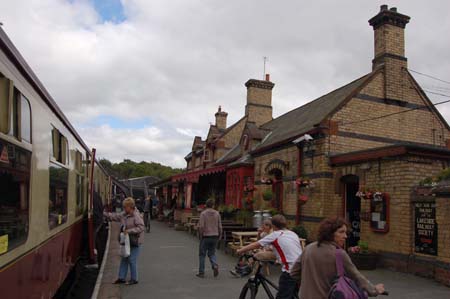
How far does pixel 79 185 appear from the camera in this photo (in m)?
7.84

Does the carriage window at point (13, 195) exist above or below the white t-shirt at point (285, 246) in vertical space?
above

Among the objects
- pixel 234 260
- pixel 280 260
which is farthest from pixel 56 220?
pixel 234 260

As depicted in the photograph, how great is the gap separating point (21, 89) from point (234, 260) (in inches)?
320

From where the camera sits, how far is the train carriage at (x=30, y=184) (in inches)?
116

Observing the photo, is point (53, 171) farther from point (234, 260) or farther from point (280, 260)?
point (234, 260)

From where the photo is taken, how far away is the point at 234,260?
10.6 metres

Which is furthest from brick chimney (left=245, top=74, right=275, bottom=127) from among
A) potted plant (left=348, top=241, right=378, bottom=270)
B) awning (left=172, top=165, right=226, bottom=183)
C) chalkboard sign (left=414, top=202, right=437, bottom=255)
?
chalkboard sign (left=414, top=202, right=437, bottom=255)

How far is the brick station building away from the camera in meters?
9.28

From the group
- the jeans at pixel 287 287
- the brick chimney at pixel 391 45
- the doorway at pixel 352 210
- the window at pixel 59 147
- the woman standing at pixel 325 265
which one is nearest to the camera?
the woman standing at pixel 325 265

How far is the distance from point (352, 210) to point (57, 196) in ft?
31.0

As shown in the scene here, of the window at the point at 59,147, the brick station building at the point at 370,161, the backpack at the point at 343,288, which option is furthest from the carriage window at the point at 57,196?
the brick station building at the point at 370,161

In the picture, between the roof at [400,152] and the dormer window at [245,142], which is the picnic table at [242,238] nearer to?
the roof at [400,152]

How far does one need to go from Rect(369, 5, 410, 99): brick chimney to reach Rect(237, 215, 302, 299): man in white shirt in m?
10.9

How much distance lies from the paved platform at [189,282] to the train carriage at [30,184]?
173 cm
